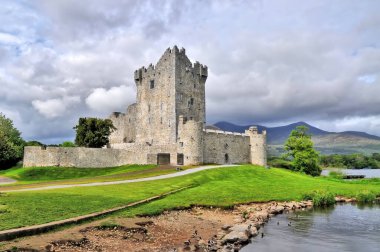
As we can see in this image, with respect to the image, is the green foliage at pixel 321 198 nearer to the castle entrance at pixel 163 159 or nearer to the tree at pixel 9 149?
the castle entrance at pixel 163 159

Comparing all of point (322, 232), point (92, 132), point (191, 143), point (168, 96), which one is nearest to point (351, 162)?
point (168, 96)

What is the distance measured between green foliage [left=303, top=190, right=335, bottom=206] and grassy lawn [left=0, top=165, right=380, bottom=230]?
→ 1.08 meters

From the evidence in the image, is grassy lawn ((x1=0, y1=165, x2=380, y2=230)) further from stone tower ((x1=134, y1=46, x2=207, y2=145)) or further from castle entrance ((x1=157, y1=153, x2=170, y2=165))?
stone tower ((x1=134, y1=46, x2=207, y2=145))

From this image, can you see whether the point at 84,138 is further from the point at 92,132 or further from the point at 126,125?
the point at 126,125

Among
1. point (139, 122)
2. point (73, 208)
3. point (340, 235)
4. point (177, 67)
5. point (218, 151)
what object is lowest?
point (340, 235)

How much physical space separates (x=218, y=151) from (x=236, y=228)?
4430 centimetres

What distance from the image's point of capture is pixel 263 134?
73188 mm

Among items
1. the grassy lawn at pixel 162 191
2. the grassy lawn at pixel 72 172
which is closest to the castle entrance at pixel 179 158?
the grassy lawn at pixel 72 172

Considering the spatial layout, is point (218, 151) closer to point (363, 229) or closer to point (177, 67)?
point (177, 67)

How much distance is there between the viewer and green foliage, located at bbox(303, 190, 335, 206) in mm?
37719

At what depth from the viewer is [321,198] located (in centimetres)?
3806

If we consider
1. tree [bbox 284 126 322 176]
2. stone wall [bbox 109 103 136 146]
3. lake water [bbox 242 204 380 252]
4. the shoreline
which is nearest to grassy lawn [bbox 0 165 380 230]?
the shoreline

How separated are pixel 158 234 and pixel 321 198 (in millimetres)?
22785

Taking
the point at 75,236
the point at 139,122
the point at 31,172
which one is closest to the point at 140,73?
the point at 139,122
